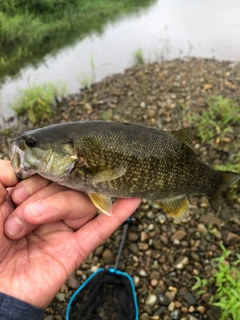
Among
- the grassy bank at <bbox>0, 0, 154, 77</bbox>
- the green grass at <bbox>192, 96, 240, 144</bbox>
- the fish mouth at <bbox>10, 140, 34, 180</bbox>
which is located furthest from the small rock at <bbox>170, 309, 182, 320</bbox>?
the grassy bank at <bbox>0, 0, 154, 77</bbox>

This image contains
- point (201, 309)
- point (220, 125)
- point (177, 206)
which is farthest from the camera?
point (220, 125)

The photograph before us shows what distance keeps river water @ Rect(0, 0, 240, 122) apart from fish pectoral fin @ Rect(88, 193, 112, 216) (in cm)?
645

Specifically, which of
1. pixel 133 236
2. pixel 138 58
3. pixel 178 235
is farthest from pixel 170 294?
pixel 138 58

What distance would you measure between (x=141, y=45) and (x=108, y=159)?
11.1m

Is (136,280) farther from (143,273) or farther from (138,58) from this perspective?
(138,58)

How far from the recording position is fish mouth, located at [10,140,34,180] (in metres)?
2.24

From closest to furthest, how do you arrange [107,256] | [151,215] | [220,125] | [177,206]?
[177,206], [107,256], [151,215], [220,125]

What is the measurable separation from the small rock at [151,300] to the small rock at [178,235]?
83 centimetres

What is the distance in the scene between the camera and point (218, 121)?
5.97m

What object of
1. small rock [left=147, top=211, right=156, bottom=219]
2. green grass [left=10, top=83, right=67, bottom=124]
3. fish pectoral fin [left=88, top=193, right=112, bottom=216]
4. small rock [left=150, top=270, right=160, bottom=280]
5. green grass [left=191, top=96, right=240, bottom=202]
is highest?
fish pectoral fin [left=88, top=193, right=112, bottom=216]

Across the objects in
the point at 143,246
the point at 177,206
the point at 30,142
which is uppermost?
the point at 30,142

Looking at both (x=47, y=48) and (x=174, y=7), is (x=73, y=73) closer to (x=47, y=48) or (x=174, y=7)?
(x=47, y=48)

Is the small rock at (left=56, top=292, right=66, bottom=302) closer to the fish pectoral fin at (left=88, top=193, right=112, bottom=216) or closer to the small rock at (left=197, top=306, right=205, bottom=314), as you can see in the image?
the small rock at (left=197, top=306, right=205, bottom=314)

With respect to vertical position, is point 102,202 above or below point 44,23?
below
